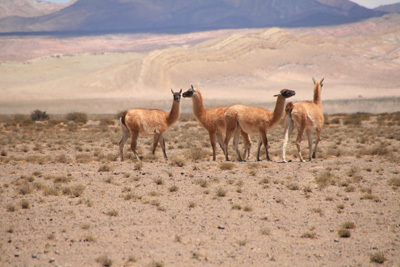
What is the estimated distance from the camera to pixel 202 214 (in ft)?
29.1

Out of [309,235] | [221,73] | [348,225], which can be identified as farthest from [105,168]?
[221,73]

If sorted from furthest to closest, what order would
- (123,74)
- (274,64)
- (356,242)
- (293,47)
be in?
(293,47) < (274,64) < (123,74) < (356,242)

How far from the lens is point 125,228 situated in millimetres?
8086

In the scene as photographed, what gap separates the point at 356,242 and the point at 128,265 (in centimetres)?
374

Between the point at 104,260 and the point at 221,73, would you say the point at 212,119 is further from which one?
the point at 221,73

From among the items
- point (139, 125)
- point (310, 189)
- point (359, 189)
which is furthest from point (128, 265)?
point (139, 125)

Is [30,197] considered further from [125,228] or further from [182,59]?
[182,59]

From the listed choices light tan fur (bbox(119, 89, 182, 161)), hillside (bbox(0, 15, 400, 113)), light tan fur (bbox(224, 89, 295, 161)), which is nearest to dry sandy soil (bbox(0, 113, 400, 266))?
light tan fur (bbox(224, 89, 295, 161))

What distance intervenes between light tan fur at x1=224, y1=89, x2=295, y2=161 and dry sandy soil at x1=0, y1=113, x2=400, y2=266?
3.45ft

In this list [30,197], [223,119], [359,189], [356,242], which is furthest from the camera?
[223,119]

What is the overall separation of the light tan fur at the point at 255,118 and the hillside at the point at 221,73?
53.6 m

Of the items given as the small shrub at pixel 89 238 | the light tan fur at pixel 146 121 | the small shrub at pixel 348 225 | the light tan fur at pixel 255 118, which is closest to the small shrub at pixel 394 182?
the small shrub at pixel 348 225

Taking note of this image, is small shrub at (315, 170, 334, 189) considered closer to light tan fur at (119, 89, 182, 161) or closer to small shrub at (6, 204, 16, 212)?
light tan fur at (119, 89, 182, 161)

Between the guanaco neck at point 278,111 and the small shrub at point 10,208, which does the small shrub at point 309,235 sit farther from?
the guanaco neck at point 278,111
